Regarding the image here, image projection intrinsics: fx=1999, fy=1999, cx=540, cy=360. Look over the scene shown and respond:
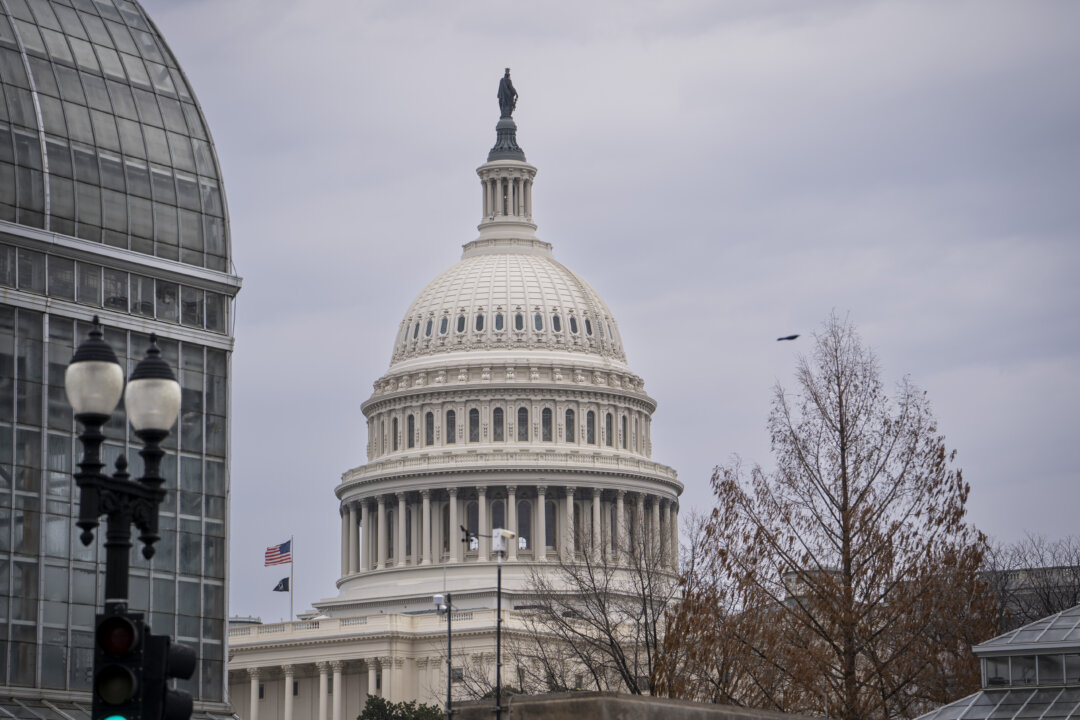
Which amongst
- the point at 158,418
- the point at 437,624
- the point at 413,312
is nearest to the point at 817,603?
the point at 158,418

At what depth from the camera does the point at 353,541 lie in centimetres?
17088

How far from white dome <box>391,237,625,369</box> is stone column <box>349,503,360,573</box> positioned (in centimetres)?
1366

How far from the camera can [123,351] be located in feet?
169

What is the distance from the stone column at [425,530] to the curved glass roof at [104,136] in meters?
107

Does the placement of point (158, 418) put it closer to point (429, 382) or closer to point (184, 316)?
point (184, 316)

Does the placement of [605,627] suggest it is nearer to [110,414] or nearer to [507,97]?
[110,414]

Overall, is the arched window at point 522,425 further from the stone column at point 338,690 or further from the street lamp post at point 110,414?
the street lamp post at point 110,414

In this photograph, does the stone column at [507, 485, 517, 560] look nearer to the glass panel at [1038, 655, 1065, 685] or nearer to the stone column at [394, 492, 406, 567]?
the stone column at [394, 492, 406, 567]

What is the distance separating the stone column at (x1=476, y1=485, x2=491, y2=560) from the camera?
520ft

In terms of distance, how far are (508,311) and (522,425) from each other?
10.4m

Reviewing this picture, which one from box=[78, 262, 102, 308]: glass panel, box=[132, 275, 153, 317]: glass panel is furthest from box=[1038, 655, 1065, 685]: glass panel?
box=[78, 262, 102, 308]: glass panel

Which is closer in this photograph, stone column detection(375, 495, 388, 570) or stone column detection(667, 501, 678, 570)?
stone column detection(375, 495, 388, 570)

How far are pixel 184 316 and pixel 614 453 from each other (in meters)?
113

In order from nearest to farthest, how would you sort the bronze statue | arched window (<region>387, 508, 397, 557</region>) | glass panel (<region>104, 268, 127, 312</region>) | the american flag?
glass panel (<region>104, 268, 127, 312</region>) → the american flag → arched window (<region>387, 508, 397, 557</region>) → the bronze statue
